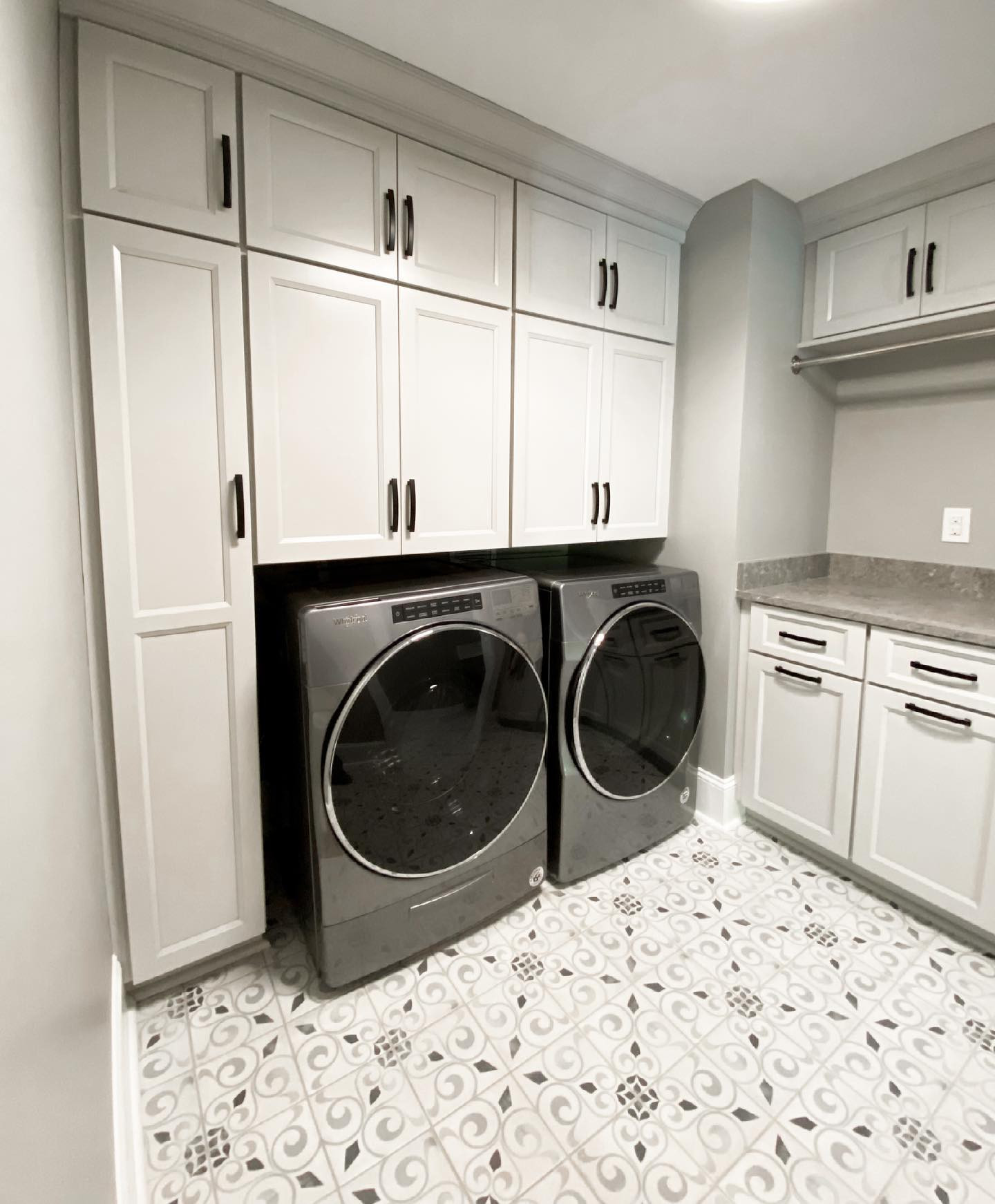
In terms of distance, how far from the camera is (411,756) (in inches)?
59.3

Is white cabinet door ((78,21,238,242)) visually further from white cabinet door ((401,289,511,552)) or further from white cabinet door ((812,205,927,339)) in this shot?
white cabinet door ((812,205,927,339))

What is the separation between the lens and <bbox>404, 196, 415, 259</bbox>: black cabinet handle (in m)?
1.59

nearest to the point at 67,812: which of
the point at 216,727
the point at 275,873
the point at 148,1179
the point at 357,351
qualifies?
the point at 216,727

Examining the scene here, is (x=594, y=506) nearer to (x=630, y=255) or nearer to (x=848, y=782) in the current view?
(x=630, y=255)

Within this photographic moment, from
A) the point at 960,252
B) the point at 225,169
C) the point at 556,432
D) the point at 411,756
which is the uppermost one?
the point at 960,252

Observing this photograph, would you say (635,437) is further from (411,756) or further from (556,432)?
(411,756)

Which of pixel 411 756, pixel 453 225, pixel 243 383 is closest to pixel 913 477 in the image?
pixel 453 225

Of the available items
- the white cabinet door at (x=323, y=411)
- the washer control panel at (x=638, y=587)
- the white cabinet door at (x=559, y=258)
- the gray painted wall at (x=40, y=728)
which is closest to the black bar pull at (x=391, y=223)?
the white cabinet door at (x=323, y=411)

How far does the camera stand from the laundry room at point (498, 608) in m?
1.18

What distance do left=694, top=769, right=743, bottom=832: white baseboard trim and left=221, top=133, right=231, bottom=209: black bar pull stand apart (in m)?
2.40

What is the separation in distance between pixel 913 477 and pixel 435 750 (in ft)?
6.94

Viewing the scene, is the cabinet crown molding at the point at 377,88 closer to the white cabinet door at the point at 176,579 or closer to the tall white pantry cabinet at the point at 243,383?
the tall white pantry cabinet at the point at 243,383

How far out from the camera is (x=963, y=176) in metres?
1.83

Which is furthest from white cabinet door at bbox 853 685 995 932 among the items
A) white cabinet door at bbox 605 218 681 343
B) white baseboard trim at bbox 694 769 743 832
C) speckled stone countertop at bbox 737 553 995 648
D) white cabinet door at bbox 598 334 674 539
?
white cabinet door at bbox 605 218 681 343
